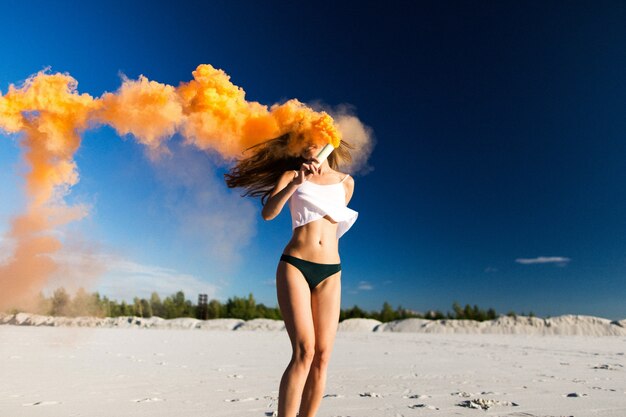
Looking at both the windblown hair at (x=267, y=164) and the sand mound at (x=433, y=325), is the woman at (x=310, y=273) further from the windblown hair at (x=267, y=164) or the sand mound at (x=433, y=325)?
the sand mound at (x=433, y=325)

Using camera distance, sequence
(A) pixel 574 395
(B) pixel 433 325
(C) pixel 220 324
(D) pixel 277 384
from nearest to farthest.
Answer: (A) pixel 574 395, (D) pixel 277 384, (B) pixel 433 325, (C) pixel 220 324

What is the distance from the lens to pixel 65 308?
643 cm

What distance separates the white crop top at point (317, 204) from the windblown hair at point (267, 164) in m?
0.56

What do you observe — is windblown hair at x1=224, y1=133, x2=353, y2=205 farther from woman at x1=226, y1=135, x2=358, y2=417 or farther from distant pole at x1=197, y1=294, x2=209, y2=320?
distant pole at x1=197, y1=294, x2=209, y2=320

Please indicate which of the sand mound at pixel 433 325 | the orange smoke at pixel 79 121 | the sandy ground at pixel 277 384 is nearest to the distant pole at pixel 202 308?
the sand mound at pixel 433 325

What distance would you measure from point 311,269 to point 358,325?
1018 inches

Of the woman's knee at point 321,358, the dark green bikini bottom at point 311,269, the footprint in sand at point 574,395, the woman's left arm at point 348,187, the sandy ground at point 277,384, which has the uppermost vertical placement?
the woman's left arm at point 348,187

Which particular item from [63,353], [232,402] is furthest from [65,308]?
[63,353]

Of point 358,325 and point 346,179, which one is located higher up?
point 346,179

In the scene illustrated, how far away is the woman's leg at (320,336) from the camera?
3.93m

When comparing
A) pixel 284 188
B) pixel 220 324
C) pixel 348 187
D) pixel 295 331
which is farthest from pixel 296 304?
pixel 220 324

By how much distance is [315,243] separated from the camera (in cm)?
396

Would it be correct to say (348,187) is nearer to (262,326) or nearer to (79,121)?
(79,121)

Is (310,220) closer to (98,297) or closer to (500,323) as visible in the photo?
(98,297)
